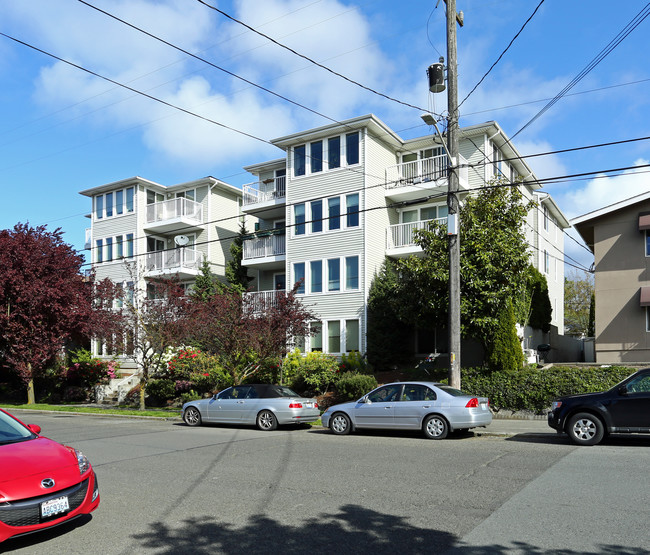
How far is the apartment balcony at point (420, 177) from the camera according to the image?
26.8 metres

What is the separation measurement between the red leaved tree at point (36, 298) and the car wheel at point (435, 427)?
64.4 ft

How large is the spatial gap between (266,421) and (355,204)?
44.1 feet

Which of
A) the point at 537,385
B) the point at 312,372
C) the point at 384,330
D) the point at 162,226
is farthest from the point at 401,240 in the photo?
the point at 162,226

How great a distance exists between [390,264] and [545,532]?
22133mm

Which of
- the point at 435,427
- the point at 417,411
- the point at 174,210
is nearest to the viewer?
the point at 435,427

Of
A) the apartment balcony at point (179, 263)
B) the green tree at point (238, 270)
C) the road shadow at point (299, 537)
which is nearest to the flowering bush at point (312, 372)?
the green tree at point (238, 270)

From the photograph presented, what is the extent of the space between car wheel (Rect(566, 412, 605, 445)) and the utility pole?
4.20m

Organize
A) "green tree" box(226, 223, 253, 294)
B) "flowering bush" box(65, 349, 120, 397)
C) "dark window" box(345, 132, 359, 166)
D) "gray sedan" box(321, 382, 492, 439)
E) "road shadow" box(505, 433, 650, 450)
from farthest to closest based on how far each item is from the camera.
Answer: "green tree" box(226, 223, 253, 294) < "flowering bush" box(65, 349, 120, 397) < "dark window" box(345, 132, 359, 166) < "gray sedan" box(321, 382, 492, 439) < "road shadow" box(505, 433, 650, 450)

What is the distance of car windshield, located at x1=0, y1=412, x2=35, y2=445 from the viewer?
7.26 meters

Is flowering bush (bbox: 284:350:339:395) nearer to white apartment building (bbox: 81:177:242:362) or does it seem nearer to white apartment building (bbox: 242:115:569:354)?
white apartment building (bbox: 242:115:569:354)

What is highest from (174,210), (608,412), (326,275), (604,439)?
(174,210)

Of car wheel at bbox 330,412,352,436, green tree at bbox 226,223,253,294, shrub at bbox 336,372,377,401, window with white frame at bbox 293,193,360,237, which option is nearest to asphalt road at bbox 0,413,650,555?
car wheel at bbox 330,412,352,436

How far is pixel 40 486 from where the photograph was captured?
20.1ft

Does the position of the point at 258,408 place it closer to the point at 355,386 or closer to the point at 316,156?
the point at 355,386
